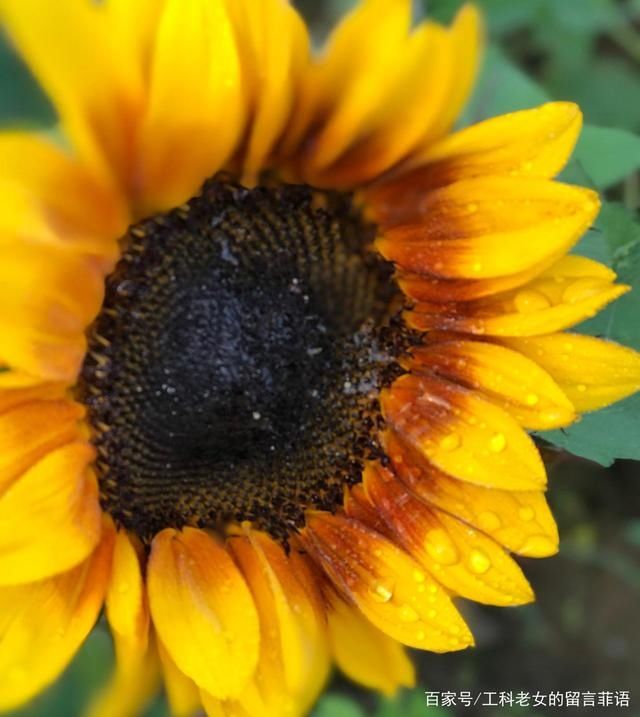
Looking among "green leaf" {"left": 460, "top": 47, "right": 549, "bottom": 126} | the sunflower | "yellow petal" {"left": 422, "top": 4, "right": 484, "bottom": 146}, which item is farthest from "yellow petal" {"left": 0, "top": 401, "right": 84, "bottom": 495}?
"green leaf" {"left": 460, "top": 47, "right": 549, "bottom": 126}

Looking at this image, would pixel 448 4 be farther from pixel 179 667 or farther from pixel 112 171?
pixel 179 667

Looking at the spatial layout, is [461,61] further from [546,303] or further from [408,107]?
[546,303]

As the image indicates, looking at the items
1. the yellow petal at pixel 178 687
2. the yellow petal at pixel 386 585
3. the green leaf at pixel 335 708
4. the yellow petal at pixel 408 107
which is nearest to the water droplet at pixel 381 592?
the yellow petal at pixel 386 585

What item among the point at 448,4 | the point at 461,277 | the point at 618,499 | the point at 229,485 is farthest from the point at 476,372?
the point at 618,499

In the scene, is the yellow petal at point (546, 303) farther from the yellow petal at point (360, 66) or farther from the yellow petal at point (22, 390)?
the yellow petal at point (22, 390)

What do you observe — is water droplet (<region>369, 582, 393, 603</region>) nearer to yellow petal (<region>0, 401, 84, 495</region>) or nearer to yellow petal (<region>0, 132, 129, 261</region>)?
yellow petal (<region>0, 401, 84, 495</region>)

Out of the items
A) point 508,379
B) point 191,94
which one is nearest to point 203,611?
point 508,379

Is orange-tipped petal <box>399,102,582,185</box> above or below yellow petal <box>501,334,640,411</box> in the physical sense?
above
